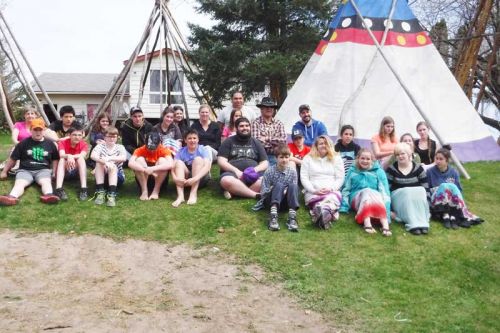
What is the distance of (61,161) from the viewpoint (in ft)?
19.4

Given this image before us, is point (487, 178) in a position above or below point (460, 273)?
above

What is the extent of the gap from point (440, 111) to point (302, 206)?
3562 mm

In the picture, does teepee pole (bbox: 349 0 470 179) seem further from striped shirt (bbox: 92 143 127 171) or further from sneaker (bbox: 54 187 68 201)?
sneaker (bbox: 54 187 68 201)

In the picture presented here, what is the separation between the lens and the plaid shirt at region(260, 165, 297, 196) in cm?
533

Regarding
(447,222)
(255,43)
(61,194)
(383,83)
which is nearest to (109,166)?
(61,194)

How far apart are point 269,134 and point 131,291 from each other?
336 cm

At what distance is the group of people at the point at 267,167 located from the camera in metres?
5.27

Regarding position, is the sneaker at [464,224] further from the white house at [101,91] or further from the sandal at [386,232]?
the white house at [101,91]

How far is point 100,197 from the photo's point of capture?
574 centimetres

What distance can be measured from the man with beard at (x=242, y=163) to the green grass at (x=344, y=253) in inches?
6.5

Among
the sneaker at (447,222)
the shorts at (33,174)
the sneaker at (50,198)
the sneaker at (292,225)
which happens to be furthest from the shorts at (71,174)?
the sneaker at (447,222)

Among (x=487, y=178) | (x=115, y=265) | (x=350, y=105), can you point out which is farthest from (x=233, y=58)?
(x=115, y=265)

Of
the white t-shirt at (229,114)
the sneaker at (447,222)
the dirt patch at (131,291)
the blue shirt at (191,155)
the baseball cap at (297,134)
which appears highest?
the white t-shirt at (229,114)

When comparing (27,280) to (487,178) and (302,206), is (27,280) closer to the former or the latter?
(302,206)
